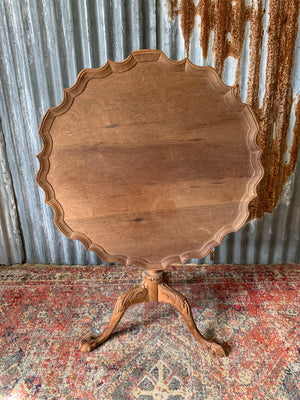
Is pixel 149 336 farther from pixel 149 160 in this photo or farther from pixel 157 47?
pixel 157 47

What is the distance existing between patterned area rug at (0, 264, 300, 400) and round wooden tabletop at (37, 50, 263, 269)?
24.5 inches

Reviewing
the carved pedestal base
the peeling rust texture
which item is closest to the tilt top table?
the carved pedestal base

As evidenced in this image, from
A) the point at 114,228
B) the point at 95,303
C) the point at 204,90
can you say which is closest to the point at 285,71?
the point at 204,90

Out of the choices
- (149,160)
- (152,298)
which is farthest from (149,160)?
(152,298)

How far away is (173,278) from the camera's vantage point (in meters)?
2.64

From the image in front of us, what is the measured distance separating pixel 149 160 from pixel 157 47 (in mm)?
1121

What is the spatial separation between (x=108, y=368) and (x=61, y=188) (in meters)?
1.05

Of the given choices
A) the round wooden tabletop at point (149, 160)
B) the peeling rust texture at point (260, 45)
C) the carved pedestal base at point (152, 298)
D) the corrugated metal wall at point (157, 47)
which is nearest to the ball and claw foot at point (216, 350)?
the carved pedestal base at point (152, 298)

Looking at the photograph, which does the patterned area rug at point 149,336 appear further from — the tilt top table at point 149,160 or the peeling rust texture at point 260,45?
the peeling rust texture at point 260,45

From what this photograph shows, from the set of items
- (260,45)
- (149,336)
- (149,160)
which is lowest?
(149,336)

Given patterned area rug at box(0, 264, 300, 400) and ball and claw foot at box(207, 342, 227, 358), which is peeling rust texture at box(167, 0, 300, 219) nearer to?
patterned area rug at box(0, 264, 300, 400)

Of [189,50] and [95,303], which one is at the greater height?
[189,50]

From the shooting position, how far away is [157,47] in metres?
2.31

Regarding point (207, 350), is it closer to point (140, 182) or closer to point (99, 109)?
point (140, 182)
